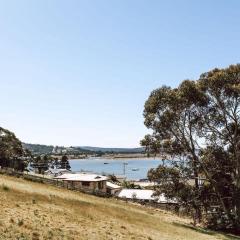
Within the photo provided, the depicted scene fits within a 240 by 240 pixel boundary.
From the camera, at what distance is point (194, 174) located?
1858 inches

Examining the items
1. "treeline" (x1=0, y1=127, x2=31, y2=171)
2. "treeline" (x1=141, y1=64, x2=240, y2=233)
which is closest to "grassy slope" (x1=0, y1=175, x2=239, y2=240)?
"treeline" (x1=141, y1=64, x2=240, y2=233)

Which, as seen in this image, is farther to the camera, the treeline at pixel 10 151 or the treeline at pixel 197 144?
the treeline at pixel 10 151

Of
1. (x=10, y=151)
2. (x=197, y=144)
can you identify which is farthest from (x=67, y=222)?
(x=10, y=151)

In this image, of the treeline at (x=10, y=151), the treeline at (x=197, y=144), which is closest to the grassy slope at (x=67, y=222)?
the treeline at (x=197, y=144)

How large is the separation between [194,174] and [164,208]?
1596cm

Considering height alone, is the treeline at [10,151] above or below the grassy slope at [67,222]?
above

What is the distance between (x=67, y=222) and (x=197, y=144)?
22646 millimetres

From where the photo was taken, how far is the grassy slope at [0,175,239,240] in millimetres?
23750

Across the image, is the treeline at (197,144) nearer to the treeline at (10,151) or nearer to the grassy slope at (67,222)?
the grassy slope at (67,222)

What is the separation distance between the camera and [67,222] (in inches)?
1113

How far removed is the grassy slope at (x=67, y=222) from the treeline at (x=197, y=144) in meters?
6.47

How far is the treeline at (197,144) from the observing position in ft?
147

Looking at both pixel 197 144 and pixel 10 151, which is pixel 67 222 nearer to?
pixel 197 144

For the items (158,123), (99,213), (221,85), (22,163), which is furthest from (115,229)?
(22,163)
